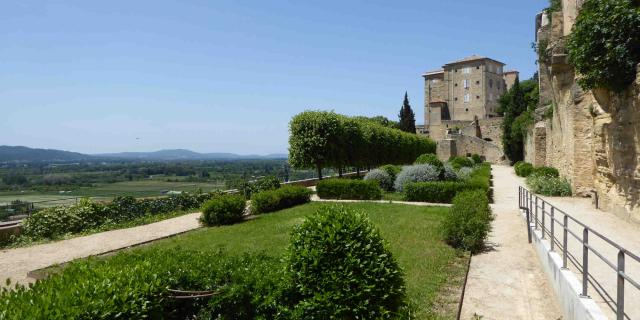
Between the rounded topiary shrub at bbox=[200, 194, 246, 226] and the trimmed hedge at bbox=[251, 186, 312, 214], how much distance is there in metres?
1.62

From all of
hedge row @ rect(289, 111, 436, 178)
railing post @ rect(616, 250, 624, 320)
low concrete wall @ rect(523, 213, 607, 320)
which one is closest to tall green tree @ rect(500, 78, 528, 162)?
hedge row @ rect(289, 111, 436, 178)

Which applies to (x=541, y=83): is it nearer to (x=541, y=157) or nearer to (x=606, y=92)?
(x=541, y=157)

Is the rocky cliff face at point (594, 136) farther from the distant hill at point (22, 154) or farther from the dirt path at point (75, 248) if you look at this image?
the distant hill at point (22, 154)

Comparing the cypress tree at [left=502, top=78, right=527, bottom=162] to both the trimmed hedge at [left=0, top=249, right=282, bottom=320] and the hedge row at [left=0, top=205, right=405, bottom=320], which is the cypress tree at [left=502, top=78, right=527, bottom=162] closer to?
the hedge row at [left=0, top=205, right=405, bottom=320]

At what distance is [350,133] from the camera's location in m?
27.4

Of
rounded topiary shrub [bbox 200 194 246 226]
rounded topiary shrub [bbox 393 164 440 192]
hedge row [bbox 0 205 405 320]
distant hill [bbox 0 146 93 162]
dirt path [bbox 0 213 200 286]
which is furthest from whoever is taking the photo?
distant hill [bbox 0 146 93 162]

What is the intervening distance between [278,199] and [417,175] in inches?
315

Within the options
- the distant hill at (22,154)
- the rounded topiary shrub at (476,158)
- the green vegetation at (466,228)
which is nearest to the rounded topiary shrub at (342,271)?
the green vegetation at (466,228)

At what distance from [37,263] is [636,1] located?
53.0ft

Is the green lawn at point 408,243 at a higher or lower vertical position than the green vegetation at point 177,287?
lower

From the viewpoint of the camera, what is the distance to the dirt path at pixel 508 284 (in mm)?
5508

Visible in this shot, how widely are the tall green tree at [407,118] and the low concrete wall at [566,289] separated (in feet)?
197

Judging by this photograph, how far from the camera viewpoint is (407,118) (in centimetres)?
6719

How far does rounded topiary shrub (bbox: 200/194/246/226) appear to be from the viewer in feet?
45.4
